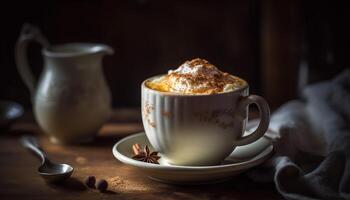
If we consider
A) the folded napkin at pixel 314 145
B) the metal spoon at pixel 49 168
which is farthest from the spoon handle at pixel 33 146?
the folded napkin at pixel 314 145

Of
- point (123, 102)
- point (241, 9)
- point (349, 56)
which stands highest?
point (241, 9)

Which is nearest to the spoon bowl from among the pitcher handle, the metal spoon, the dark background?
the metal spoon

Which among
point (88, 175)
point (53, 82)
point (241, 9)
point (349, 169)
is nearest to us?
point (349, 169)

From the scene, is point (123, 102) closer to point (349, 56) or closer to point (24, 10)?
point (24, 10)

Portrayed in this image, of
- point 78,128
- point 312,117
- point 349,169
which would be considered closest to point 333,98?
point 312,117

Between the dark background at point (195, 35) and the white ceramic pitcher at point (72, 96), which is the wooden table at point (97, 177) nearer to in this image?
the white ceramic pitcher at point (72, 96)

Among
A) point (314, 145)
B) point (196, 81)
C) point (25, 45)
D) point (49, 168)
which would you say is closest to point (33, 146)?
point (49, 168)
